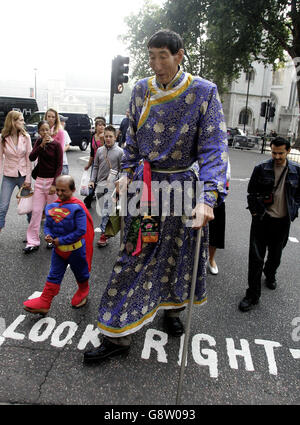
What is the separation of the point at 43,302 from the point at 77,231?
2.12ft

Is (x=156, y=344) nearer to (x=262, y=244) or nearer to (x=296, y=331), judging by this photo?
(x=296, y=331)

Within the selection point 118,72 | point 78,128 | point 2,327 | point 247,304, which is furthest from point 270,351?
point 78,128

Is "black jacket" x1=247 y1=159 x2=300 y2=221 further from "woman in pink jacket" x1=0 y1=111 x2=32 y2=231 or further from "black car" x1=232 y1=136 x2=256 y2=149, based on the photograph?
"black car" x1=232 y1=136 x2=256 y2=149

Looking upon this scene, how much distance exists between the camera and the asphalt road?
2.42 metres

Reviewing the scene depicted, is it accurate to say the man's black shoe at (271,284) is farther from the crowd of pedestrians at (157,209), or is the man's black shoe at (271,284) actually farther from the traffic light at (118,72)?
the traffic light at (118,72)

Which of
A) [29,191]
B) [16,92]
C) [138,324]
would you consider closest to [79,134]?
[29,191]

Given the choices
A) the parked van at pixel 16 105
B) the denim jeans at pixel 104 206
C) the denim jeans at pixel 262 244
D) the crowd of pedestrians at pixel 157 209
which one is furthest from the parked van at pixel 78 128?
the crowd of pedestrians at pixel 157 209

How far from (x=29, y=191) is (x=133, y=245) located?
9.03 feet

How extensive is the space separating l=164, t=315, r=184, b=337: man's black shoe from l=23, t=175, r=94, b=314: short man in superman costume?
84 cm

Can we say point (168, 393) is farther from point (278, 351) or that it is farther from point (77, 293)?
point (77, 293)

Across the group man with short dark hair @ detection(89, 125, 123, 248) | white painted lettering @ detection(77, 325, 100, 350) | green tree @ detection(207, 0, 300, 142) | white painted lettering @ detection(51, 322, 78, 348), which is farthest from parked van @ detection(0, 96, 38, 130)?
white painted lettering @ detection(77, 325, 100, 350)

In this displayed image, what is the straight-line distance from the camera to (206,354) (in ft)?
9.47

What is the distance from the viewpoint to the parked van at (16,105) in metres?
19.9

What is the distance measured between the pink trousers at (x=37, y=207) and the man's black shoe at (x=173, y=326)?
7.85 ft
